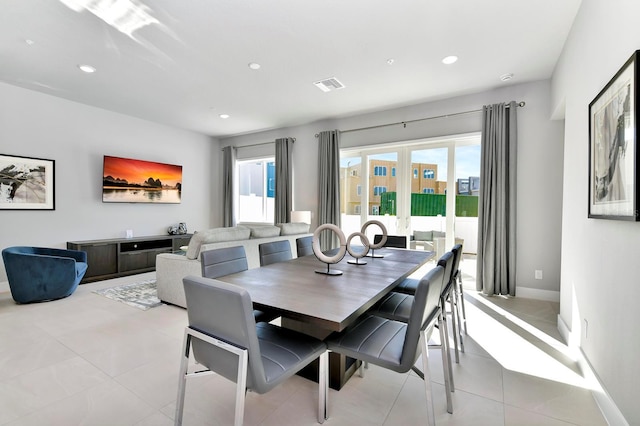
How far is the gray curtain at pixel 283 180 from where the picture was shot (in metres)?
6.11

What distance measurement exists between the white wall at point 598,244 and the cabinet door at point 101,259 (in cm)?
605

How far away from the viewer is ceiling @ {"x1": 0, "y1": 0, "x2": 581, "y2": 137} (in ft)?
8.29

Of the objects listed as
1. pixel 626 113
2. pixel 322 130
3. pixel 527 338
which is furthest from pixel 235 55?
pixel 527 338

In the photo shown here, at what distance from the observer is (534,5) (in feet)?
8.04

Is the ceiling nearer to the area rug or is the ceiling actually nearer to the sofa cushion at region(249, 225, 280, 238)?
the sofa cushion at region(249, 225, 280, 238)

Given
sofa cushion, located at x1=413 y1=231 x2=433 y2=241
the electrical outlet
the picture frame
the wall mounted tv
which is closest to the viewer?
the electrical outlet

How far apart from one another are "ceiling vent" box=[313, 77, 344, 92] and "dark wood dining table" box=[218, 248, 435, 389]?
2.54 metres

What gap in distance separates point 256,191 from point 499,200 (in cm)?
509

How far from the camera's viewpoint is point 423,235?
193 inches

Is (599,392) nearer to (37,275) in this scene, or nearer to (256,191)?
(37,275)

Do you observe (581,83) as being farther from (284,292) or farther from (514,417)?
(284,292)

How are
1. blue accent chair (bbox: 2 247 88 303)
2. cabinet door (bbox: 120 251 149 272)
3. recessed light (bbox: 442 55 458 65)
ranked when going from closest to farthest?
recessed light (bbox: 442 55 458 65) → blue accent chair (bbox: 2 247 88 303) → cabinet door (bbox: 120 251 149 272)

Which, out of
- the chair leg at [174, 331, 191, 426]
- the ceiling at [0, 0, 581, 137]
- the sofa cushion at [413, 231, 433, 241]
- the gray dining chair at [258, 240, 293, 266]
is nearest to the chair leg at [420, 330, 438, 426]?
the chair leg at [174, 331, 191, 426]

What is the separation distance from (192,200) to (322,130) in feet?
11.2
